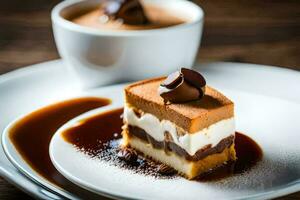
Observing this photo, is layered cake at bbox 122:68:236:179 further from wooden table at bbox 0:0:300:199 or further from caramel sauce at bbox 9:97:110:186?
wooden table at bbox 0:0:300:199

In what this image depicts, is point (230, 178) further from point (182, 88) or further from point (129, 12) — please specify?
point (129, 12)

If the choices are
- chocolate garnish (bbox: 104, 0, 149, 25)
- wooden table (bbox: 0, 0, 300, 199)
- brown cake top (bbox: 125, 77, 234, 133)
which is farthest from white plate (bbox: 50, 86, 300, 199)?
wooden table (bbox: 0, 0, 300, 199)

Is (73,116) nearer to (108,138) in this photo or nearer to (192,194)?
(108,138)

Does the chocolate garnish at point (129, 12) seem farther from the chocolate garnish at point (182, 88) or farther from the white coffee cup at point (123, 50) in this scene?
the chocolate garnish at point (182, 88)

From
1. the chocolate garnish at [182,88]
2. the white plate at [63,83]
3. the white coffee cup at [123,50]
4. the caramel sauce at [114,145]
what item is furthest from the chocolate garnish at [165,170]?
the white coffee cup at [123,50]

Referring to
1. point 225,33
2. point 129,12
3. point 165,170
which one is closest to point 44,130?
point 165,170

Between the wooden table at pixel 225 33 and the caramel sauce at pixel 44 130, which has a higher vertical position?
the caramel sauce at pixel 44 130

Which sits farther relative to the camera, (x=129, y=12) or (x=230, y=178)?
(x=129, y=12)
